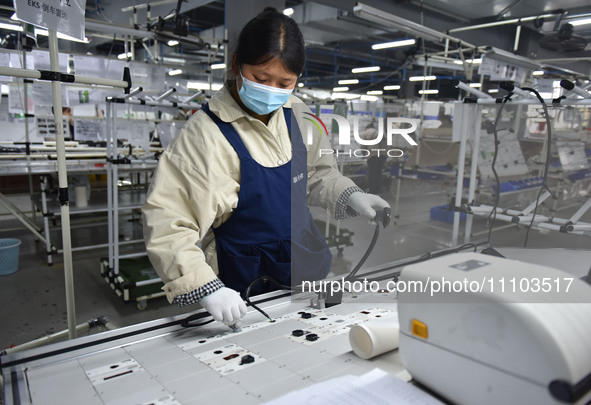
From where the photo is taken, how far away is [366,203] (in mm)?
979

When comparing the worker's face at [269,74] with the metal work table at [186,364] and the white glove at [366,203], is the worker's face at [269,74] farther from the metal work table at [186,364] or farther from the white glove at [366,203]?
the metal work table at [186,364]

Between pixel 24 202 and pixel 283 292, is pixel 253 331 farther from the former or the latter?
pixel 24 202

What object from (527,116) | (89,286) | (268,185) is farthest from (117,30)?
(527,116)

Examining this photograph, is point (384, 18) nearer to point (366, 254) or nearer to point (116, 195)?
point (366, 254)

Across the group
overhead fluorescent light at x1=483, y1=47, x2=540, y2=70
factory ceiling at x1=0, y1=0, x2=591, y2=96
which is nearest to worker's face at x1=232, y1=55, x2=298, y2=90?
overhead fluorescent light at x1=483, y1=47, x2=540, y2=70

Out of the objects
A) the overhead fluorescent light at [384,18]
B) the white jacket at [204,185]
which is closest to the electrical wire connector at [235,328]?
the white jacket at [204,185]

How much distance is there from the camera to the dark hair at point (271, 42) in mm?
1028

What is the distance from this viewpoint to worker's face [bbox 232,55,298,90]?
3.57ft

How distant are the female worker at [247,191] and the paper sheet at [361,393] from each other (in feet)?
1.04

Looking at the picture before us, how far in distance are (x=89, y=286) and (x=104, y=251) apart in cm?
102

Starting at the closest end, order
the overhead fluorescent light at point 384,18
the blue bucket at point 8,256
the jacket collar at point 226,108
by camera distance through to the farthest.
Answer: the jacket collar at point 226,108, the overhead fluorescent light at point 384,18, the blue bucket at point 8,256

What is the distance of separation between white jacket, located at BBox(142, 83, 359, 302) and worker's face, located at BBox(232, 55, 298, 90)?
0.07m

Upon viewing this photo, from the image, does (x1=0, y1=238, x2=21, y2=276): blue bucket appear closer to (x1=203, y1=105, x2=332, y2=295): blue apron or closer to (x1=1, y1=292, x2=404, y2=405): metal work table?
(x1=203, y1=105, x2=332, y2=295): blue apron

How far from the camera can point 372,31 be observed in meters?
8.16
